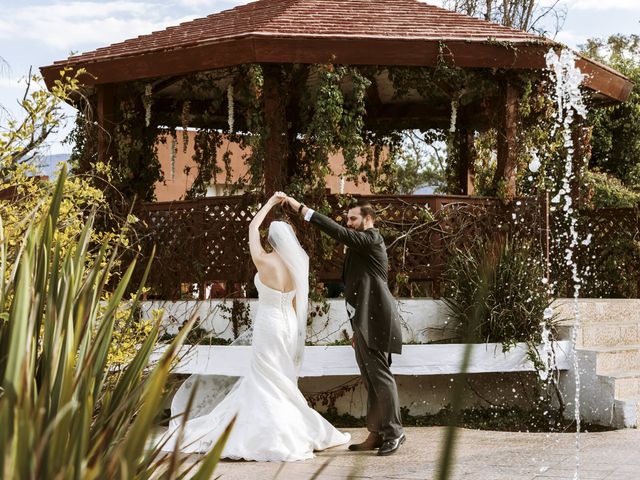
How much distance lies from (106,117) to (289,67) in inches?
109

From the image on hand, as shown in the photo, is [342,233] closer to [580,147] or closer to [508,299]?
[508,299]

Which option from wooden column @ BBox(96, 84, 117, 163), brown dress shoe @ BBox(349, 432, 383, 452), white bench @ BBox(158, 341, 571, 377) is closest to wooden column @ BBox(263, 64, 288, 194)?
white bench @ BBox(158, 341, 571, 377)

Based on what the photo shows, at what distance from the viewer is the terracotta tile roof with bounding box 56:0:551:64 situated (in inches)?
409

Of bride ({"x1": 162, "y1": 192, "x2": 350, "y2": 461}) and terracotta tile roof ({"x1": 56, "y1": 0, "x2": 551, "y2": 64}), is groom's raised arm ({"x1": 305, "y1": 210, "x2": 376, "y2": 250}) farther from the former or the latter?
terracotta tile roof ({"x1": 56, "y1": 0, "x2": 551, "y2": 64})

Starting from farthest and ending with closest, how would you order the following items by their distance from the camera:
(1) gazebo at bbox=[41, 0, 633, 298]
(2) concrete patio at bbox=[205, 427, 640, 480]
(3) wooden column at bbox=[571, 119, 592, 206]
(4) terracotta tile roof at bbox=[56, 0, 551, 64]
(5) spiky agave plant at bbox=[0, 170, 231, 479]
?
(3) wooden column at bbox=[571, 119, 592, 206] → (4) terracotta tile roof at bbox=[56, 0, 551, 64] → (1) gazebo at bbox=[41, 0, 633, 298] → (2) concrete patio at bbox=[205, 427, 640, 480] → (5) spiky agave plant at bbox=[0, 170, 231, 479]

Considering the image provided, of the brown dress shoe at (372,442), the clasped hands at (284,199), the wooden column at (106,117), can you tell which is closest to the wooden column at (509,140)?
the clasped hands at (284,199)

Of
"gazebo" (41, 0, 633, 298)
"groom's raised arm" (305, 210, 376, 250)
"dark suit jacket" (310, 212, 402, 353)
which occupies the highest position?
"gazebo" (41, 0, 633, 298)

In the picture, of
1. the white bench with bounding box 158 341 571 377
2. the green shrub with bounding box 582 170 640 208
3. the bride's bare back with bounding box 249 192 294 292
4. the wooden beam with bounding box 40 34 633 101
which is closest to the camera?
the bride's bare back with bounding box 249 192 294 292

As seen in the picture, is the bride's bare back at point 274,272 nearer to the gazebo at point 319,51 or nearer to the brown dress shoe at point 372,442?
the brown dress shoe at point 372,442

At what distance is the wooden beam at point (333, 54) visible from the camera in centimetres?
996

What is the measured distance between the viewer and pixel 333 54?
→ 10.1 m

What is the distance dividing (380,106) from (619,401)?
24.4ft

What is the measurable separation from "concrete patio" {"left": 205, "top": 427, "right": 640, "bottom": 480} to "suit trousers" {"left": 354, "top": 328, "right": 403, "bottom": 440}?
0.79 ft

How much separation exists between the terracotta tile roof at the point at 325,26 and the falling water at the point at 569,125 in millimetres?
512
